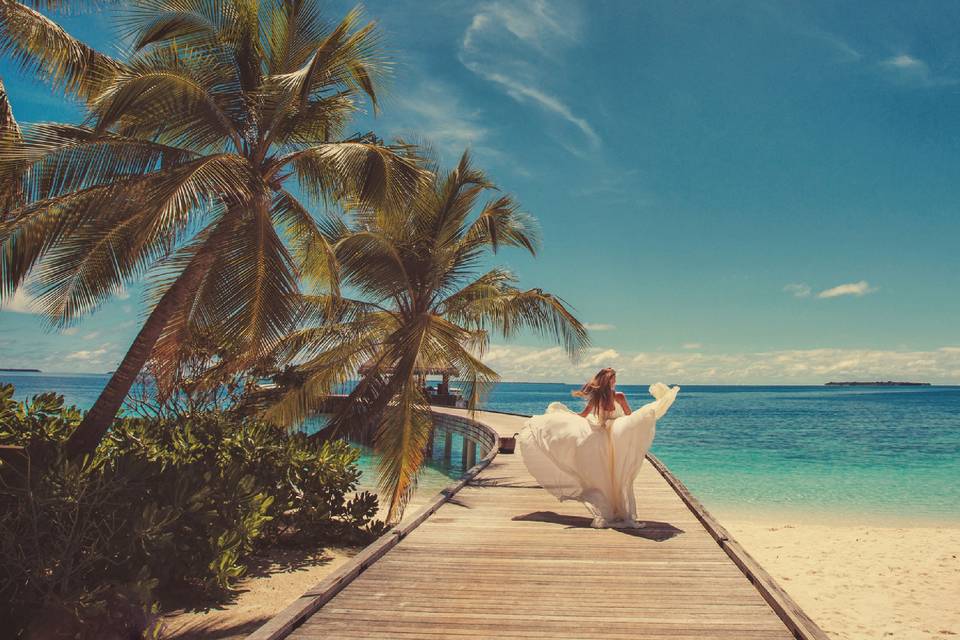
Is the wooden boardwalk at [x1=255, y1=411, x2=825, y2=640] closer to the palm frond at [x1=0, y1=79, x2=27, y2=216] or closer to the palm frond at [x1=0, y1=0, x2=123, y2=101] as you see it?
the palm frond at [x1=0, y1=79, x2=27, y2=216]

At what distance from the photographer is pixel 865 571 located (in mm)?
10234

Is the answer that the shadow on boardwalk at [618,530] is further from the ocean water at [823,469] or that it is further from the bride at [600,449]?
the ocean water at [823,469]

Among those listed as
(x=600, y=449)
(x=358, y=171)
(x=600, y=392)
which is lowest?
(x=600, y=449)

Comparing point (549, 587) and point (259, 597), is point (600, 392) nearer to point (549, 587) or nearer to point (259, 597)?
point (549, 587)

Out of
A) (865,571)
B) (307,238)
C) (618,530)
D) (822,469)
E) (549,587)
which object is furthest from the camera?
(822,469)

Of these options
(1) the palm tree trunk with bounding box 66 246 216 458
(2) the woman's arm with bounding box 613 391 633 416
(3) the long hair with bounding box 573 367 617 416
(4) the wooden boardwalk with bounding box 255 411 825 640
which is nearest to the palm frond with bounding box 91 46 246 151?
(1) the palm tree trunk with bounding box 66 246 216 458

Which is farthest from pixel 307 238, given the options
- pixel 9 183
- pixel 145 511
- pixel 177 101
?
pixel 145 511

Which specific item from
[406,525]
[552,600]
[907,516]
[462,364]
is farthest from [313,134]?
[907,516]

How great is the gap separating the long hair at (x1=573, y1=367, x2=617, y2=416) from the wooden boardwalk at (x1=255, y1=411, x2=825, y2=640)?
1.29 meters

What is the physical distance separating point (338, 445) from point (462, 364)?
2375 millimetres

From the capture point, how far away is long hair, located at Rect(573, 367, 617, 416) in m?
6.56

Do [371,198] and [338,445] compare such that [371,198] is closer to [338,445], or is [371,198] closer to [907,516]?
[338,445]

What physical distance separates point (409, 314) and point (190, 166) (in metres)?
5.56

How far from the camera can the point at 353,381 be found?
1077 centimetres
